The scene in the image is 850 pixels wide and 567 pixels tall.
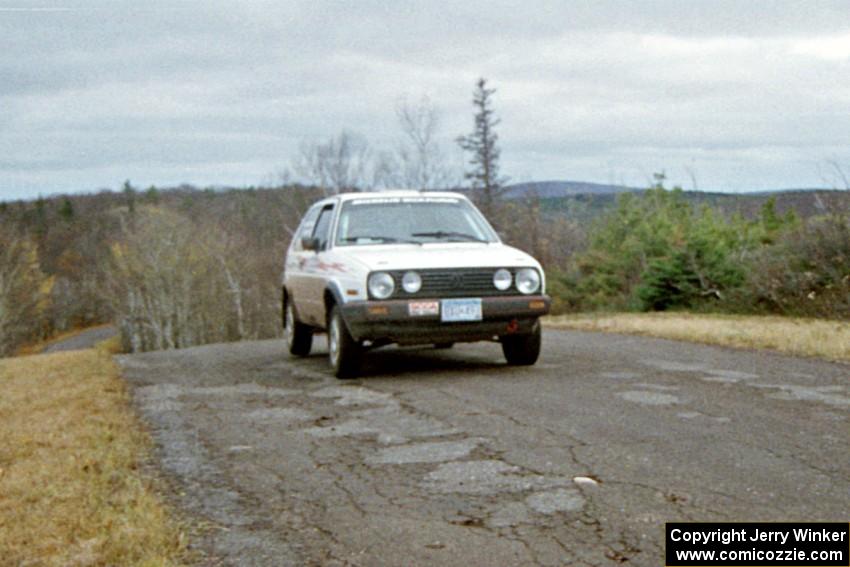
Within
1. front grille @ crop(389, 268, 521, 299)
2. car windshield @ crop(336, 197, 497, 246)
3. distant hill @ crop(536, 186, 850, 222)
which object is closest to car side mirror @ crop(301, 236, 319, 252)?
car windshield @ crop(336, 197, 497, 246)

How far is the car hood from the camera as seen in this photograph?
895 centimetres

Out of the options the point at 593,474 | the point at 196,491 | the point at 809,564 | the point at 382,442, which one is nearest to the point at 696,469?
the point at 593,474

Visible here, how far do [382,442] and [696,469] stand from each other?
197 cm

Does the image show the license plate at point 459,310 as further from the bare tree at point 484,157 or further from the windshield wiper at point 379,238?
the bare tree at point 484,157

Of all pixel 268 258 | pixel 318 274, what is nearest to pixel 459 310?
pixel 318 274

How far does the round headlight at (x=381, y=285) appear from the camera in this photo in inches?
348

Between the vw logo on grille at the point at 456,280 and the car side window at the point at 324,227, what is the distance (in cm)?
175

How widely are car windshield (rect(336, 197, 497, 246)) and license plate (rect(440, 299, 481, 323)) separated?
114cm

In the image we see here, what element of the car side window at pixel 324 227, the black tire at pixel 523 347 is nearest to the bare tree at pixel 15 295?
the car side window at pixel 324 227

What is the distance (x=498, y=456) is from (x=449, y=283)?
11.2ft

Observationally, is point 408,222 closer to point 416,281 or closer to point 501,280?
point 416,281

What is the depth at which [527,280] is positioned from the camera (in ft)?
30.0

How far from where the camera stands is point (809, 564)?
3750 millimetres

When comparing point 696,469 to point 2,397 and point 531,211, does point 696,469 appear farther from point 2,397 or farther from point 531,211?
point 531,211
